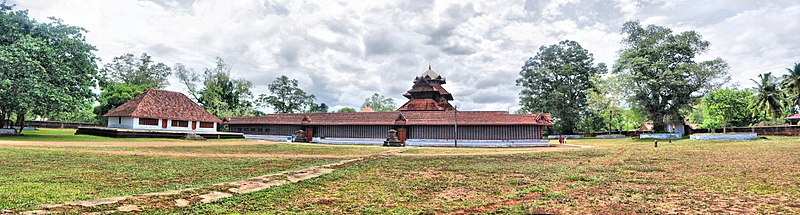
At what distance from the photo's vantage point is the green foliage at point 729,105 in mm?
48731

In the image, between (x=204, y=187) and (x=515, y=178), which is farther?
(x=515, y=178)

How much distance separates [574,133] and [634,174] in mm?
45312

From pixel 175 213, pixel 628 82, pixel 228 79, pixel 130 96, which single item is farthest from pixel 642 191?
pixel 228 79

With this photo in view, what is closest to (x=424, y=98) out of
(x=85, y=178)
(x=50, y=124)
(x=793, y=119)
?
(x=85, y=178)

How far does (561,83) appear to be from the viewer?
5003cm

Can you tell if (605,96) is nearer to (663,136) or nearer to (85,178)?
(663,136)

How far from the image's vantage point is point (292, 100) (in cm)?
6003

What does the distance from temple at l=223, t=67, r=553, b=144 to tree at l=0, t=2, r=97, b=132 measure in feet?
48.8

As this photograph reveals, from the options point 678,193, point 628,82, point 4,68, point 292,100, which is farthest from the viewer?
point 292,100

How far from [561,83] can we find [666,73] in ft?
45.1

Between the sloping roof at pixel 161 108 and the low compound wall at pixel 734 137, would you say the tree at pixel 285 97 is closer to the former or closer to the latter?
the sloping roof at pixel 161 108

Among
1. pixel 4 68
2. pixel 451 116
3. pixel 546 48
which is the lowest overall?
pixel 451 116

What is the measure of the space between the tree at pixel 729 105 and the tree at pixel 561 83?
43.7ft

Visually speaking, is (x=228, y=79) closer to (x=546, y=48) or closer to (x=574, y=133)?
(x=546, y=48)
